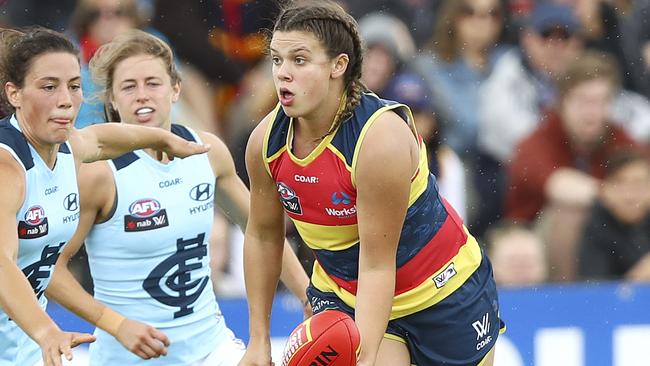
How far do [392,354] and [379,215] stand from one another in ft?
2.19

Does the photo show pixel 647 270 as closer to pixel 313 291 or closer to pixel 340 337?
pixel 313 291

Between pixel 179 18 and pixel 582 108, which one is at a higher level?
pixel 179 18

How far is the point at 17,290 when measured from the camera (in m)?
5.06

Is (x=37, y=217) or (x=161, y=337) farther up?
(x=37, y=217)

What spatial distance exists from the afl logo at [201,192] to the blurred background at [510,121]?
1.66 meters

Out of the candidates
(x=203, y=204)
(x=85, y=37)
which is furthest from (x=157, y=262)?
(x=85, y=37)

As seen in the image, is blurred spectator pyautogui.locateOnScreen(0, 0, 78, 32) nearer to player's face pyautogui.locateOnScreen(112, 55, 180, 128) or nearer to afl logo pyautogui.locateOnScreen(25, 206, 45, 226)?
player's face pyautogui.locateOnScreen(112, 55, 180, 128)

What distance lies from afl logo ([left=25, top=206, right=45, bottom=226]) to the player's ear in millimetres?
1294

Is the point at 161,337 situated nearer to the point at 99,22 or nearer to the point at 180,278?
the point at 180,278

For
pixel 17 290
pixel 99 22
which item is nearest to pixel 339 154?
pixel 17 290

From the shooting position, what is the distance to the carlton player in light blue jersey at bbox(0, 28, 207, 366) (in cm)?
513

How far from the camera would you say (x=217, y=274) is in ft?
27.9

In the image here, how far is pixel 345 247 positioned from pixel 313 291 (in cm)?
41

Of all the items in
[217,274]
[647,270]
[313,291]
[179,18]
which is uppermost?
[179,18]
